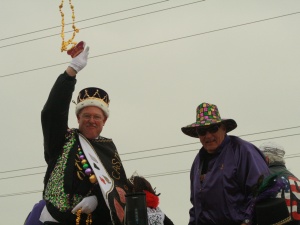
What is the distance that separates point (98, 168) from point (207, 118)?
104cm

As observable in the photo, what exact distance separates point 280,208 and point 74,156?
1.61 m

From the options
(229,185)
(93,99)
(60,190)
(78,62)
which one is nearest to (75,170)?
(60,190)

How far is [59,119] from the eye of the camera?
3818 mm

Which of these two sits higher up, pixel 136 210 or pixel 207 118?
pixel 207 118

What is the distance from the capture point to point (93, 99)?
4121 mm

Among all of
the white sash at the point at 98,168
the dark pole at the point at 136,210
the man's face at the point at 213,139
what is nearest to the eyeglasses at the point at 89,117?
the white sash at the point at 98,168

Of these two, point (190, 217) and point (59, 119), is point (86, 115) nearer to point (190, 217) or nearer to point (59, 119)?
point (59, 119)

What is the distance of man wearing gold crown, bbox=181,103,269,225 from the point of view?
377cm

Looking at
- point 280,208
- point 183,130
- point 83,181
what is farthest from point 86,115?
point 280,208

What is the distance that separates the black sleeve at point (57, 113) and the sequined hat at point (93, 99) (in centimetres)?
26

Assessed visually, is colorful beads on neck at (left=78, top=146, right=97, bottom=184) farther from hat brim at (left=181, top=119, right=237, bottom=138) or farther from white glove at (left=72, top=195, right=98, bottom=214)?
hat brim at (left=181, top=119, right=237, bottom=138)

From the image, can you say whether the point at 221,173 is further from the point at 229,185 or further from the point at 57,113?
the point at 57,113

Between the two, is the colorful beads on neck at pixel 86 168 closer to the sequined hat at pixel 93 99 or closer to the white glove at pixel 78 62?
the sequined hat at pixel 93 99

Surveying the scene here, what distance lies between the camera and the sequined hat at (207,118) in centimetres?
418
